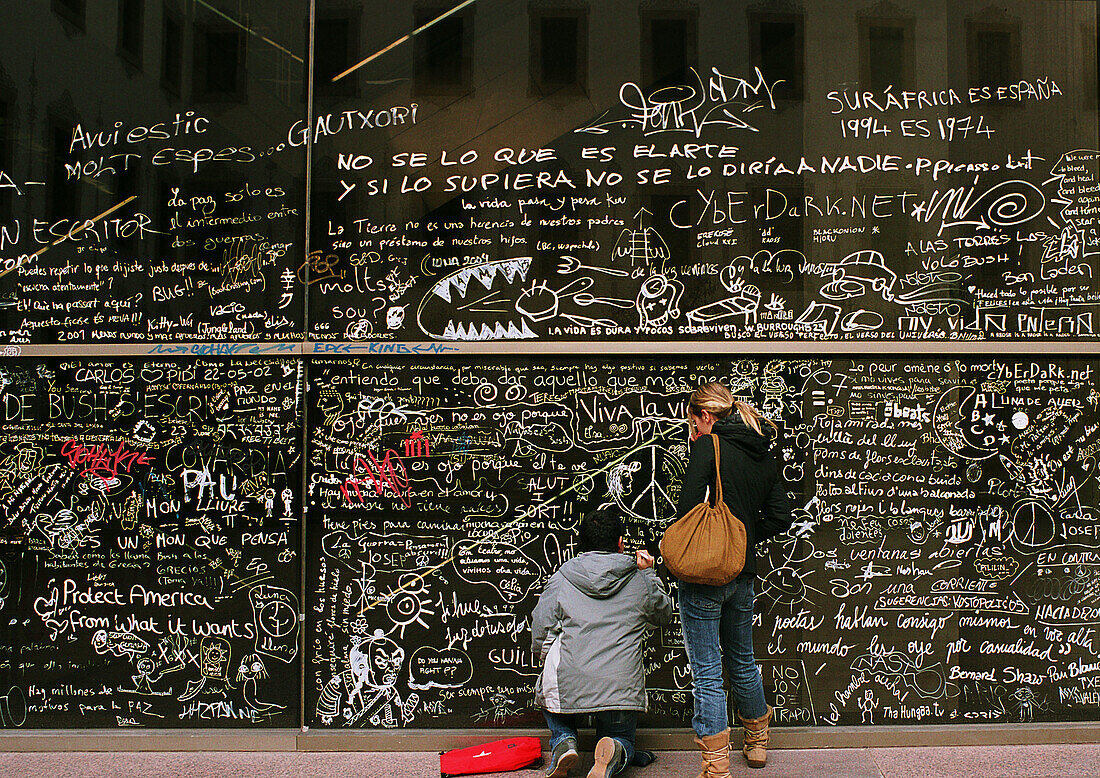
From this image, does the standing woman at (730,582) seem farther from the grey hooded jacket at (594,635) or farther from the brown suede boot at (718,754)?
the grey hooded jacket at (594,635)

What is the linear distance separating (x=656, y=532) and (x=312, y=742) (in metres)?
2.52

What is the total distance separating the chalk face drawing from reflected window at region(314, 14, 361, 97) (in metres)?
1.81

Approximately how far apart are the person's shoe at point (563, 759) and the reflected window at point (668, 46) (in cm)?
415

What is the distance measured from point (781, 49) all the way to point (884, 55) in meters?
0.68

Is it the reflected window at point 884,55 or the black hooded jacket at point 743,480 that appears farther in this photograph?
Result: the reflected window at point 884,55

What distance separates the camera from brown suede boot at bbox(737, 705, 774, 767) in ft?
16.1

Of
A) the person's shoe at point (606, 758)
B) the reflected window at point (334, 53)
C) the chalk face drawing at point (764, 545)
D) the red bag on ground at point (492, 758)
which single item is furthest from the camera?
the reflected window at point (334, 53)

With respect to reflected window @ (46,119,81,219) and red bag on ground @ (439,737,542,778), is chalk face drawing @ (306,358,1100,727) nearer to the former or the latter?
red bag on ground @ (439,737,542,778)

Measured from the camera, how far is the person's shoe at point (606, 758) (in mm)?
4453

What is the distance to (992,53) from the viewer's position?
18.3 feet

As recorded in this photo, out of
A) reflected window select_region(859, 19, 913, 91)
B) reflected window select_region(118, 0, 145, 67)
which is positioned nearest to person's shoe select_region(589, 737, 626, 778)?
reflected window select_region(859, 19, 913, 91)

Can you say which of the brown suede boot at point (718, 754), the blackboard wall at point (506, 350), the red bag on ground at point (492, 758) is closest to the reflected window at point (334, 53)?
the blackboard wall at point (506, 350)

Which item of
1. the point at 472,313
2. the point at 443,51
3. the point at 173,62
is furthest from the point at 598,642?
the point at 173,62

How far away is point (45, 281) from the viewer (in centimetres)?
547
